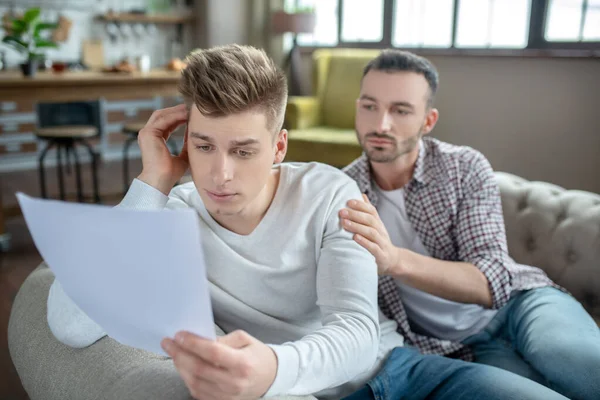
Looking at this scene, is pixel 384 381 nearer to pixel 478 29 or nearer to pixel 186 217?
pixel 186 217

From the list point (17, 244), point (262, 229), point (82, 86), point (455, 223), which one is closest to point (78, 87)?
point (82, 86)

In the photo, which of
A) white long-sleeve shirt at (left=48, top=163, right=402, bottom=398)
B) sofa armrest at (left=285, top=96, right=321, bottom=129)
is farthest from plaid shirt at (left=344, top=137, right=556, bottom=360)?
sofa armrest at (left=285, top=96, right=321, bottom=129)

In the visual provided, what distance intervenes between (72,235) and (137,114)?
584 cm

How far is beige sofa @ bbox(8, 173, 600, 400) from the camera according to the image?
89 centimetres

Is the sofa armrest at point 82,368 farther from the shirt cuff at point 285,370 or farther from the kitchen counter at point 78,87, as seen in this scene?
the kitchen counter at point 78,87

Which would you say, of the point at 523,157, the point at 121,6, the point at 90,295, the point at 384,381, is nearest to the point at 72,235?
the point at 90,295

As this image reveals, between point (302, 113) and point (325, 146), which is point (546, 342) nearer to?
point (325, 146)

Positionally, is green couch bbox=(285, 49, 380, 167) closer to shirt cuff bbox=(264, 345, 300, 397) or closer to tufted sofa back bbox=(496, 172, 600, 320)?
tufted sofa back bbox=(496, 172, 600, 320)

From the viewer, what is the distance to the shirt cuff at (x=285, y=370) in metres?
0.75

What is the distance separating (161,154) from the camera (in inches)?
41.5

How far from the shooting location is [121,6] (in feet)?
21.1

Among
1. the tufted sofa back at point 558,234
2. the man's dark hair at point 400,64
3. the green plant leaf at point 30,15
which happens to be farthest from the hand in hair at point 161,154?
the green plant leaf at point 30,15

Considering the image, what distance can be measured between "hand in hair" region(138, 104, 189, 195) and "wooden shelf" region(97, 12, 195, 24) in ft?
18.6

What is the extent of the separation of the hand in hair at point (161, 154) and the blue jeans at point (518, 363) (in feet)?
1.81
